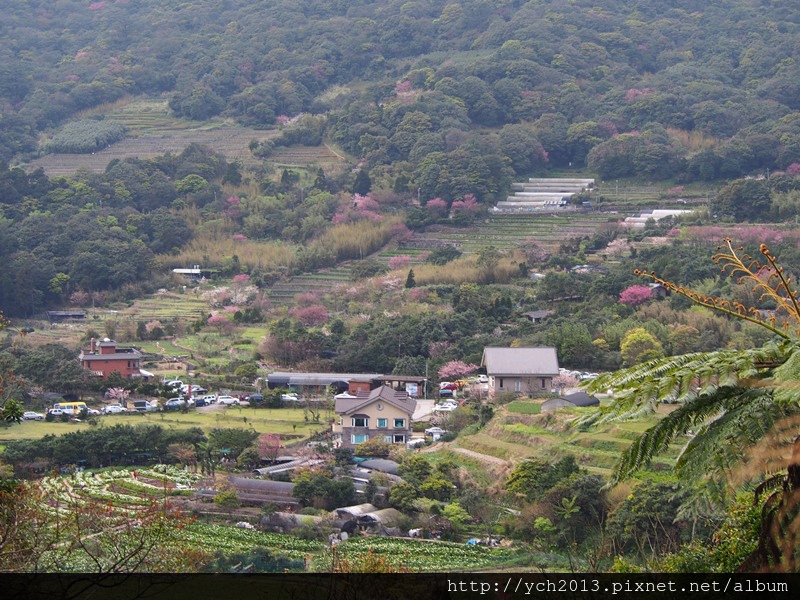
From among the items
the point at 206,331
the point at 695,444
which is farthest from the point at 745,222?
the point at 695,444

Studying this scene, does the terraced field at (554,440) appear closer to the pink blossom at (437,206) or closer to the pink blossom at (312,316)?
the pink blossom at (312,316)

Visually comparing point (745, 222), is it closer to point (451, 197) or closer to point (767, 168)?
point (767, 168)

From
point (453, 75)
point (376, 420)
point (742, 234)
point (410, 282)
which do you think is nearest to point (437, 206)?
point (410, 282)

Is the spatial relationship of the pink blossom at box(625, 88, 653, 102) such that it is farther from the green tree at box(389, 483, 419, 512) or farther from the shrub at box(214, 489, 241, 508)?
the shrub at box(214, 489, 241, 508)

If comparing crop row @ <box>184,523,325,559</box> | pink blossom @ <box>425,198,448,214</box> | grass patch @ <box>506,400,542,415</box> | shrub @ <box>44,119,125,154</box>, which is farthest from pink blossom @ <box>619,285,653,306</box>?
shrub @ <box>44,119,125,154</box>

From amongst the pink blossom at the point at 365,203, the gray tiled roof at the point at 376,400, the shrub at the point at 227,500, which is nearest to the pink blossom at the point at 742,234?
the pink blossom at the point at 365,203

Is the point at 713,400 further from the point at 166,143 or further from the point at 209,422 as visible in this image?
the point at 166,143
